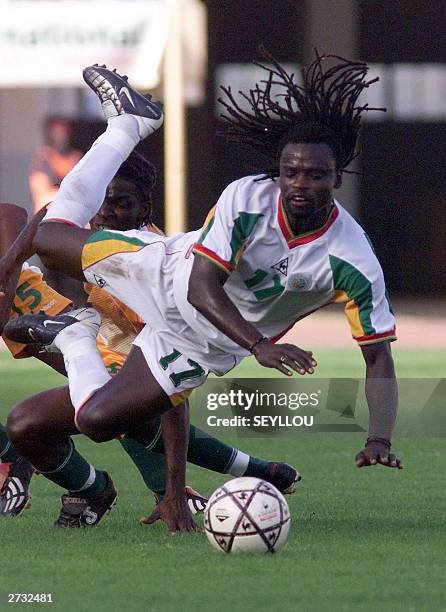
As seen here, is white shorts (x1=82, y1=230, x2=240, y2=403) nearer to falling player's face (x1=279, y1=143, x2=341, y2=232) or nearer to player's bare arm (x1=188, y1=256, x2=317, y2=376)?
player's bare arm (x1=188, y1=256, x2=317, y2=376)

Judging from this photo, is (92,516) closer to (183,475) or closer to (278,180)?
(183,475)

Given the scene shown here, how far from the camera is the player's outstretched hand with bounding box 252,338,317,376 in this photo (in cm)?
610

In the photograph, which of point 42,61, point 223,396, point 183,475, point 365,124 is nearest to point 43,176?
point 42,61

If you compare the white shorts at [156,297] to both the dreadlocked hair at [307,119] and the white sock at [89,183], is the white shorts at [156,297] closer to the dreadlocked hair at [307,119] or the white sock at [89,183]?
the white sock at [89,183]

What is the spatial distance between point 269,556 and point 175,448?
3.16ft

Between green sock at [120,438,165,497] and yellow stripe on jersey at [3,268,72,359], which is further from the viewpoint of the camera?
yellow stripe on jersey at [3,268,72,359]

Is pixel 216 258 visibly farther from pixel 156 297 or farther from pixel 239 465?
pixel 239 465

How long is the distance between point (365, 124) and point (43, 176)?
8.95 m

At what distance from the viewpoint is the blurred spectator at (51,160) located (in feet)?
76.0

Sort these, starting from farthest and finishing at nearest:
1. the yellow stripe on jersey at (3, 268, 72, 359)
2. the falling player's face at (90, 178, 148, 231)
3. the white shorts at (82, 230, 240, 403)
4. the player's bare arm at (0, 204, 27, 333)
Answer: the yellow stripe on jersey at (3, 268, 72, 359), the player's bare arm at (0, 204, 27, 333), the falling player's face at (90, 178, 148, 231), the white shorts at (82, 230, 240, 403)

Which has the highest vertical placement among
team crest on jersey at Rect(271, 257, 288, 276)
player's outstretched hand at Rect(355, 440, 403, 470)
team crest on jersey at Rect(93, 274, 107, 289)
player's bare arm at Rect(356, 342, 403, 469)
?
team crest on jersey at Rect(271, 257, 288, 276)

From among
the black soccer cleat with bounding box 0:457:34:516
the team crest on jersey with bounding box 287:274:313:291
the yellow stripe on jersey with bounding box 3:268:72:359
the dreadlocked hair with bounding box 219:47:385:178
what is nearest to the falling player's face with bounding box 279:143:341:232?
the dreadlocked hair with bounding box 219:47:385:178

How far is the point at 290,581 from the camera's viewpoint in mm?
5902

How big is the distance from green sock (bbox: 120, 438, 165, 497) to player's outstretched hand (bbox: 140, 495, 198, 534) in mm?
350
